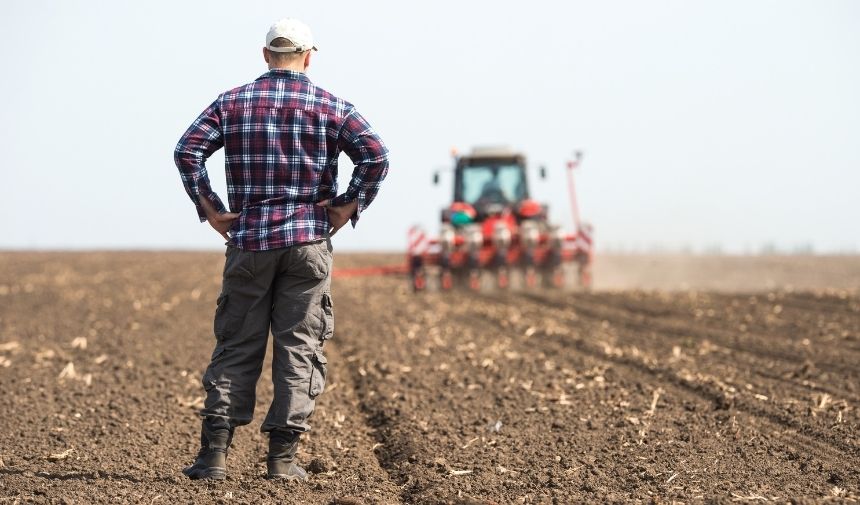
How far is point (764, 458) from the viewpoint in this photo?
16.7 ft

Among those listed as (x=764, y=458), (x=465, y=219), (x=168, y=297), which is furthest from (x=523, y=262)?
(x=764, y=458)

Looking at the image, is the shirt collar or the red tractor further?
the red tractor

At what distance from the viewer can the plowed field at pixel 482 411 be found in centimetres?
461

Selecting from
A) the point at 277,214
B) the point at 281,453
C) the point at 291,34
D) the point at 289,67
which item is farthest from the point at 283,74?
the point at 281,453

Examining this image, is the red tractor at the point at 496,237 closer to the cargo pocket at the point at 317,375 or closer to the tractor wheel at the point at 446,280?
the tractor wheel at the point at 446,280

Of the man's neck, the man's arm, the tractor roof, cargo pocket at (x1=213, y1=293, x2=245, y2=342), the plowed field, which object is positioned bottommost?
the plowed field

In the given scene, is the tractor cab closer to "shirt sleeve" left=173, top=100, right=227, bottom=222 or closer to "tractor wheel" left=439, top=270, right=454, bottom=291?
"tractor wheel" left=439, top=270, right=454, bottom=291

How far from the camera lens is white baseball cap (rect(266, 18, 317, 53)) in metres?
4.37

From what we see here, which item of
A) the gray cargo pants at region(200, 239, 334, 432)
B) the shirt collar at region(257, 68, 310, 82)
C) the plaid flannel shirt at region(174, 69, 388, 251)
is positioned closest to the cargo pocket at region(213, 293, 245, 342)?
the gray cargo pants at region(200, 239, 334, 432)

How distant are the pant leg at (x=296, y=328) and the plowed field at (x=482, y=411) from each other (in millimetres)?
321

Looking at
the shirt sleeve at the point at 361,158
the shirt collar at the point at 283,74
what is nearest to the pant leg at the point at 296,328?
the shirt sleeve at the point at 361,158

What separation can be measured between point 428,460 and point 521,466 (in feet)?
1.49

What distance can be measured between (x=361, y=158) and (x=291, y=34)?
0.57 meters

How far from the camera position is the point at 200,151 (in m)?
4.43
